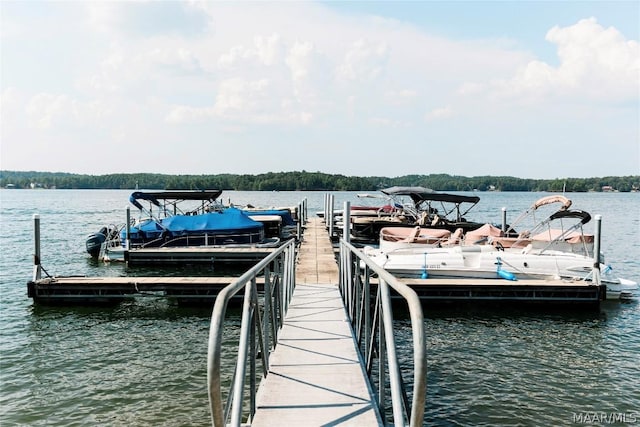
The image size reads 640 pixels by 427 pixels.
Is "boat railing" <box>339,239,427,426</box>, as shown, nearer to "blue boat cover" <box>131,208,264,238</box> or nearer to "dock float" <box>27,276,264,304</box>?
"dock float" <box>27,276,264,304</box>

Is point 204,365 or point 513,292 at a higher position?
point 513,292

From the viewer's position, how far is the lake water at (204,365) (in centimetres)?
783

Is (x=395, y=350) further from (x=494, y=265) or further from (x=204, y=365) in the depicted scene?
(x=494, y=265)

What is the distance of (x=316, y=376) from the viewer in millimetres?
5539

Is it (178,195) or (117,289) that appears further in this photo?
(178,195)

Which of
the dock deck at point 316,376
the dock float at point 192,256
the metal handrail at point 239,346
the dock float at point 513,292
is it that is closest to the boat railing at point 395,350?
the dock deck at point 316,376

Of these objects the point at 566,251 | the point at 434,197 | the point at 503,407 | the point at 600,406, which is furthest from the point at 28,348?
the point at 434,197

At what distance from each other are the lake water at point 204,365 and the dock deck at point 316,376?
76.9 inches

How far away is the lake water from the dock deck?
76.9 inches

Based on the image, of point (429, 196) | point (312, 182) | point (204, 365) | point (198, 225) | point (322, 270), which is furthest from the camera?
point (312, 182)

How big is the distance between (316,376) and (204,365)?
15.0ft

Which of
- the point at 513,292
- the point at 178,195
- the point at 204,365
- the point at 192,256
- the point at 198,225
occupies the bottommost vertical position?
the point at 204,365

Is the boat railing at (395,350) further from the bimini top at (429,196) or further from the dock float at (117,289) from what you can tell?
the bimini top at (429,196)

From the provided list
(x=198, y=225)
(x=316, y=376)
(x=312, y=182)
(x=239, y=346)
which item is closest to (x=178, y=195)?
(x=198, y=225)
